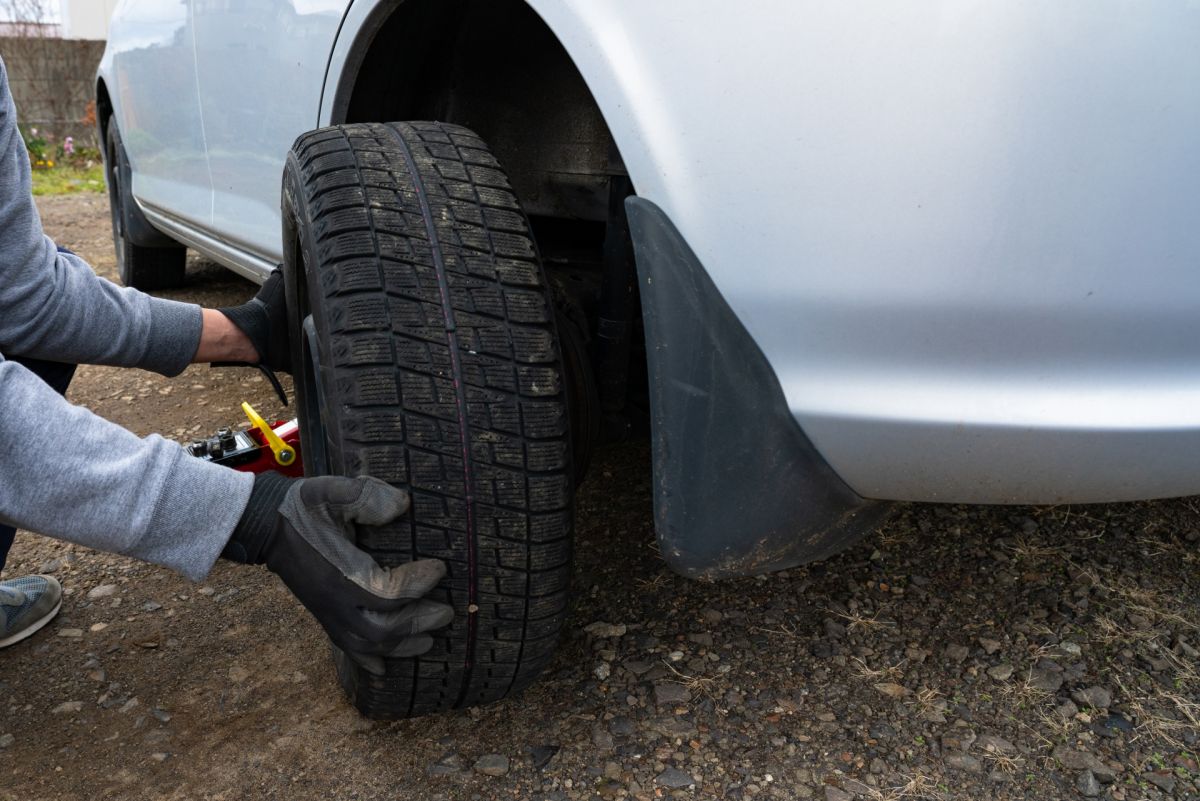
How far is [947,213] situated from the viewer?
35.2 inches

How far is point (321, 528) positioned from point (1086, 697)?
105 cm

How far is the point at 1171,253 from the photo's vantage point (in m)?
0.88

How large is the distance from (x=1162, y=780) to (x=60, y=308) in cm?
168

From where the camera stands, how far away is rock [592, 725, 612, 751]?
1293 mm

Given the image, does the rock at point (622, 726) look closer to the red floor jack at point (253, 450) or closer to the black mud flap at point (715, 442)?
the black mud flap at point (715, 442)

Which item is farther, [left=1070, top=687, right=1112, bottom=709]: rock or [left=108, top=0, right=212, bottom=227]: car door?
[left=108, top=0, right=212, bottom=227]: car door

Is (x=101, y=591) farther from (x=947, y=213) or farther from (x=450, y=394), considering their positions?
(x=947, y=213)

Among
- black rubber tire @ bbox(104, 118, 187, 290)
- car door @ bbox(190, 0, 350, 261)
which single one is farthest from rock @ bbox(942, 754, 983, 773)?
black rubber tire @ bbox(104, 118, 187, 290)

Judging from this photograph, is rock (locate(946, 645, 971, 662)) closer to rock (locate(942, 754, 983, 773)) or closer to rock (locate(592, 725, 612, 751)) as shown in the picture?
rock (locate(942, 754, 983, 773))

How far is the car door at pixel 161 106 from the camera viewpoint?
7.47 feet

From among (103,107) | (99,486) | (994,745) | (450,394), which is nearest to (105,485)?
(99,486)

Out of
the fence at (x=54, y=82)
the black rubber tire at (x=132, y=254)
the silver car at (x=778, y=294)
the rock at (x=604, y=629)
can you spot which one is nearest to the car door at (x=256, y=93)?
the silver car at (x=778, y=294)

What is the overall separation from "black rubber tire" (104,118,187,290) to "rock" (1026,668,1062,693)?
3.33m

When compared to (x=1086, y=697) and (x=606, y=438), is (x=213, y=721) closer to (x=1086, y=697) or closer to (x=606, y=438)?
(x=606, y=438)
